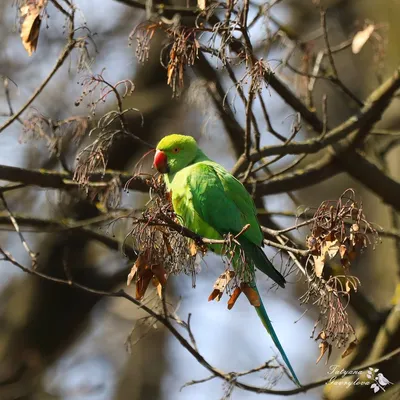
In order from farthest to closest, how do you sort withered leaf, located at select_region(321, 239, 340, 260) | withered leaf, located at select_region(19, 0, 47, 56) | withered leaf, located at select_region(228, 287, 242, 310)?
withered leaf, located at select_region(19, 0, 47, 56), withered leaf, located at select_region(321, 239, 340, 260), withered leaf, located at select_region(228, 287, 242, 310)

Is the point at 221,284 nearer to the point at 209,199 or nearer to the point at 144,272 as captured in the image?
the point at 144,272

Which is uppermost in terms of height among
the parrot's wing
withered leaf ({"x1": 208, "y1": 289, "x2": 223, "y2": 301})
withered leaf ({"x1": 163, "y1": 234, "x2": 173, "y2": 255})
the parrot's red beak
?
the parrot's red beak

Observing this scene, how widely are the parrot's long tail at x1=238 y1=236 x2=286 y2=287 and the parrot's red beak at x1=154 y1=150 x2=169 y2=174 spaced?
2.20 ft

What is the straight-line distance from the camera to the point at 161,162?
10.5 ft

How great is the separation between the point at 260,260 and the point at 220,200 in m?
0.42

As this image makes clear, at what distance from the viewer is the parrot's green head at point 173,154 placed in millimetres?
3201

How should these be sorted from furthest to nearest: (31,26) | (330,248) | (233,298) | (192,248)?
(31,26) → (192,248) → (330,248) → (233,298)

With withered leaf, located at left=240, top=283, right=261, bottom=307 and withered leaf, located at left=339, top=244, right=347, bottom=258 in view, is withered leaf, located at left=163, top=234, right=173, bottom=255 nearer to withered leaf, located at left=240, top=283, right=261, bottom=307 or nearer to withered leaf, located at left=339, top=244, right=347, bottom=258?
withered leaf, located at left=240, top=283, right=261, bottom=307

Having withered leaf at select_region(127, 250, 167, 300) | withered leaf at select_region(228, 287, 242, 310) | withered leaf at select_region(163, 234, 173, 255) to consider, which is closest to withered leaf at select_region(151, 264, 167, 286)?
withered leaf at select_region(127, 250, 167, 300)

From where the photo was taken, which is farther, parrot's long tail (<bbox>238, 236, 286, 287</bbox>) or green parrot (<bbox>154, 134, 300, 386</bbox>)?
green parrot (<bbox>154, 134, 300, 386</bbox>)

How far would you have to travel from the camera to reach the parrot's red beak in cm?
318

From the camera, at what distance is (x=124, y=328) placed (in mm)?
7684

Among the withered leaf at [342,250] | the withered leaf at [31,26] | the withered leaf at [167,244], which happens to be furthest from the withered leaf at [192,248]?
the withered leaf at [31,26]

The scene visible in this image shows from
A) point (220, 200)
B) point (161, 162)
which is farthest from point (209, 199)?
point (161, 162)
